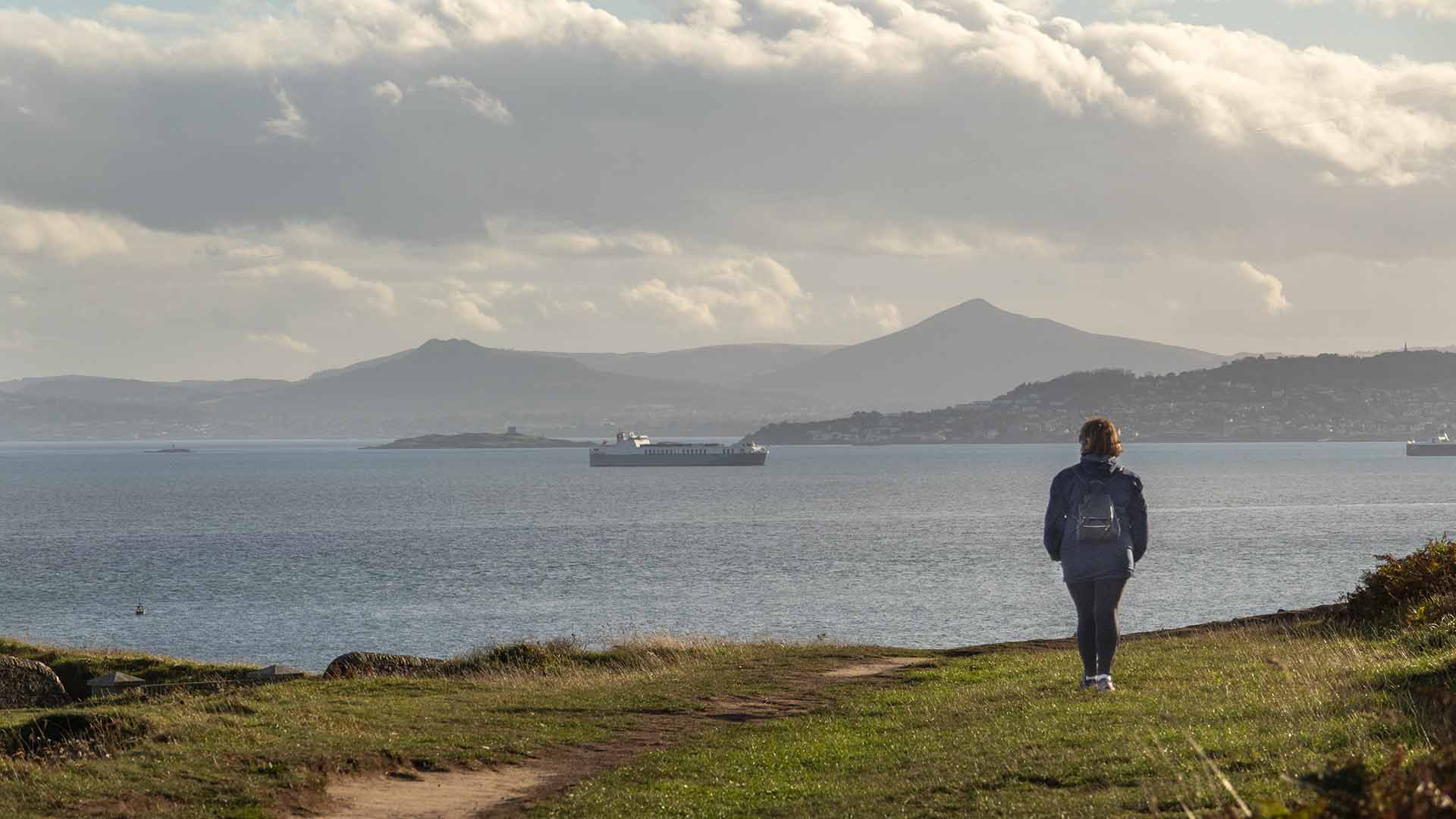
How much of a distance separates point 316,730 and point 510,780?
8.68 feet

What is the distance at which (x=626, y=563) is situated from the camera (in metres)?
65.2

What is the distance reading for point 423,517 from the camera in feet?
336

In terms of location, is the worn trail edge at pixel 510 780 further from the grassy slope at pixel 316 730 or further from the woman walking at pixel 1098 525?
the woman walking at pixel 1098 525

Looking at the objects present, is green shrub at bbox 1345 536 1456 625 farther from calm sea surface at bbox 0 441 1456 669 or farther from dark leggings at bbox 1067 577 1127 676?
calm sea surface at bbox 0 441 1456 669

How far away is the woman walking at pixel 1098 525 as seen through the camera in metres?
12.7

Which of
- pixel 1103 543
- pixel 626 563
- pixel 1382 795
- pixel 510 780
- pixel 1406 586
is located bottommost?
pixel 626 563

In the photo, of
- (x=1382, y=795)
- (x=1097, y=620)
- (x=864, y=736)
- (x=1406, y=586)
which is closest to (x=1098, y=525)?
(x=1097, y=620)

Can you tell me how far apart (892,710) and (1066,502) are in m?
2.89

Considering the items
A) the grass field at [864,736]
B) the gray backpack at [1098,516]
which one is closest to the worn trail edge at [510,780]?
the grass field at [864,736]

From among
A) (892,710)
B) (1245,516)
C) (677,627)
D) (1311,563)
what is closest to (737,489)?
(1245,516)

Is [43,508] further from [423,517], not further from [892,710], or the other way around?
[892,710]

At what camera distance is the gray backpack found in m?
12.7

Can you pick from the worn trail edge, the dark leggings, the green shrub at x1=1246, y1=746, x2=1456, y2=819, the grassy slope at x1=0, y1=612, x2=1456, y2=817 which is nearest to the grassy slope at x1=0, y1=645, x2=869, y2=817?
the grassy slope at x1=0, y1=612, x2=1456, y2=817

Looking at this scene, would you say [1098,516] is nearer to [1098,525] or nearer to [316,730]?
[1098,525]
